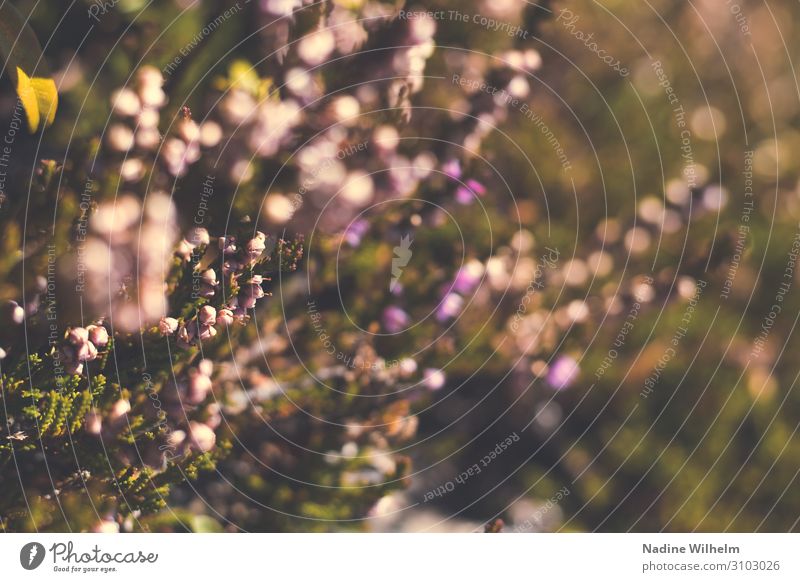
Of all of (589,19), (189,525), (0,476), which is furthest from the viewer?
(589,19)

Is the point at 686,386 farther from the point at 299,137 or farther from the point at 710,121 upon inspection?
the point at 299,137

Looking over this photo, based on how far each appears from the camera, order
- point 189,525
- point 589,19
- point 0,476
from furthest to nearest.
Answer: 1. point 589,19
2. point 189,525
3. point 0,476

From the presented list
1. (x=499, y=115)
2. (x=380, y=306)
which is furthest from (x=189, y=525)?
(x=499, y=115)

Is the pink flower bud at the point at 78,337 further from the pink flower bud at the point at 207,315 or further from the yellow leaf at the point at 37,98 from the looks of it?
the yellow leaf at the point at 37,98
